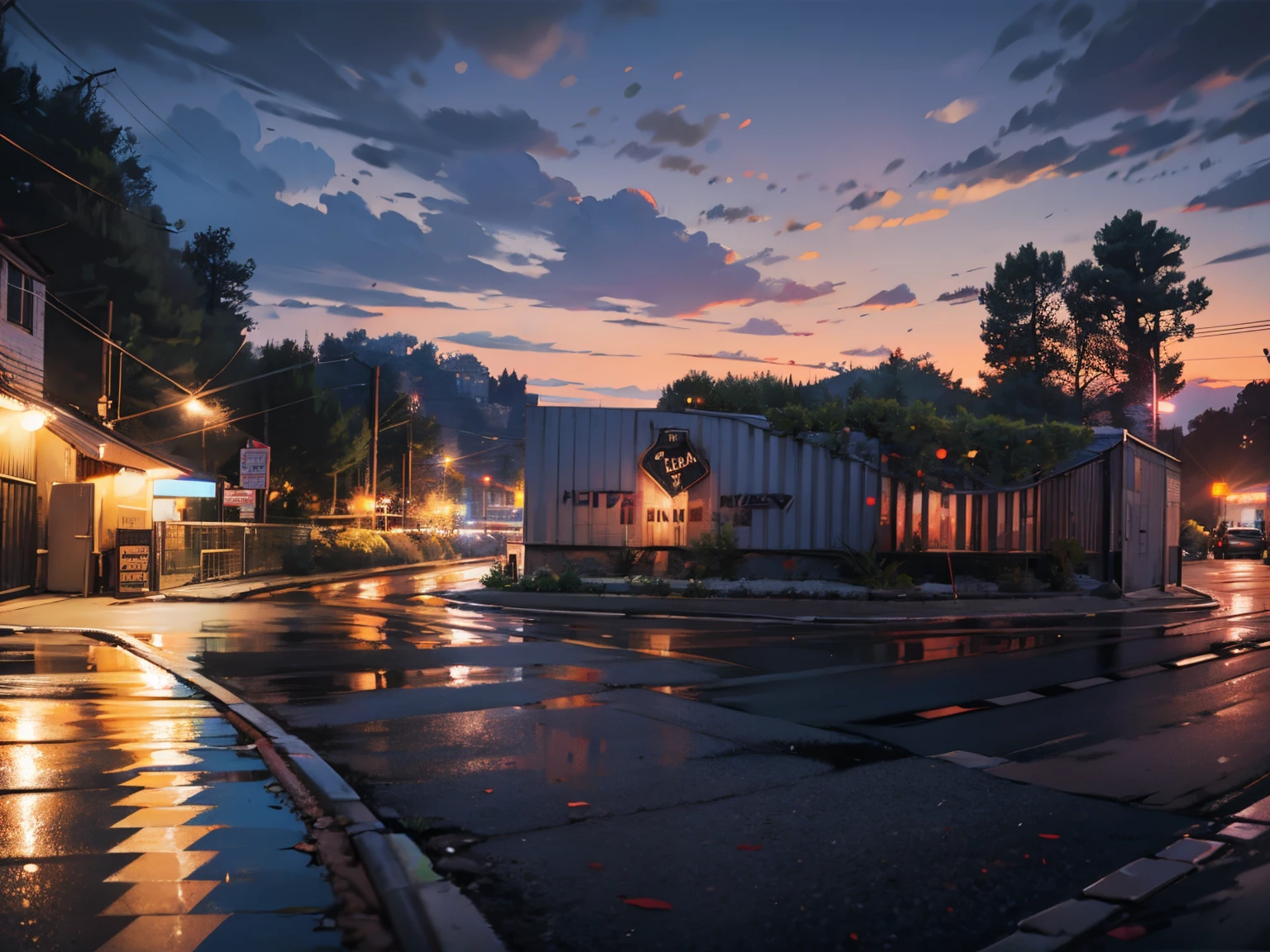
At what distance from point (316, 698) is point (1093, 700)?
307 inches

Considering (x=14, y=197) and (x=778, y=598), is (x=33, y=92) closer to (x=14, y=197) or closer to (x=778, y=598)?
(x=14, y=197)

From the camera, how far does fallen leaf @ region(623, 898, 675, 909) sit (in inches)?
177

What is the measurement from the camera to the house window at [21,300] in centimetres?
2375

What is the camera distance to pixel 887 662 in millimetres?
12852

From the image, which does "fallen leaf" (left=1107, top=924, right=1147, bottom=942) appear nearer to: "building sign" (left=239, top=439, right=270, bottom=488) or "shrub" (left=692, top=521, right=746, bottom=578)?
"shrub" (left=692, top=521, right=746, bottom=578)

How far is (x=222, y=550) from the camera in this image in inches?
1234

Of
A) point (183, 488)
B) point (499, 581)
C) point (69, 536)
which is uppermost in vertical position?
point (183, 488)

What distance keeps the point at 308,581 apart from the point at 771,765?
29135mm

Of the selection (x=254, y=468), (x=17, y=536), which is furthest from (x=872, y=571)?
(x=254, y=468)

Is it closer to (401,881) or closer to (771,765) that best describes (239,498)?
(771,765)

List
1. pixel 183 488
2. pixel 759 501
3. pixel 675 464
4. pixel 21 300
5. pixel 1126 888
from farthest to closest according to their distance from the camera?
pixel 183 488
pixel 675 464
pixel 759 501
pixel 21 300
pixel 1126 888

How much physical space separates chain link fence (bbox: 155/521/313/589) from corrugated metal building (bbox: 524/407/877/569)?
9469mm

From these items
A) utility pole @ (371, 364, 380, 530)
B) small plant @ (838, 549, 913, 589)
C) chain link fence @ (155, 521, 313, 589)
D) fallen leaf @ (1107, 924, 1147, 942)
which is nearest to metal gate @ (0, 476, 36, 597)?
chain link fence @ (155, 521, 313, 589)

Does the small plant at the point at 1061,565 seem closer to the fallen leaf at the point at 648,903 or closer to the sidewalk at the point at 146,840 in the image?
the sidewalk at the point at 146,840
